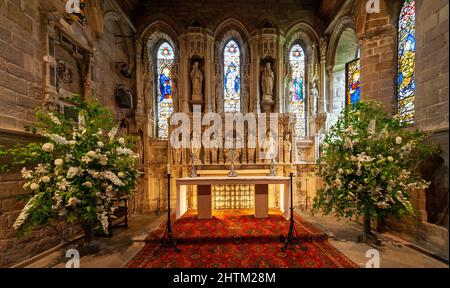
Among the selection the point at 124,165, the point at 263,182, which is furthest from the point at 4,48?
the point at 263,182

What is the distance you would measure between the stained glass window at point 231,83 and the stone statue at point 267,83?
0.90 metres

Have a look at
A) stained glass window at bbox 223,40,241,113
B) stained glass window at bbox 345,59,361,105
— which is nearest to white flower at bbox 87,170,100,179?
stained glass window at bbox 223,40,241,113

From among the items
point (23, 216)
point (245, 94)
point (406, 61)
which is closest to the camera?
point (23, 216)

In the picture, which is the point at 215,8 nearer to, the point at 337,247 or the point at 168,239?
the point at 168,239

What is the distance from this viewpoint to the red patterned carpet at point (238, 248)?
3.11 m

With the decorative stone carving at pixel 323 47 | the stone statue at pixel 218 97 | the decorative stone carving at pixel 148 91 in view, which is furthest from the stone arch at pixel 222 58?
the decorative stone carving at pixel 323 47

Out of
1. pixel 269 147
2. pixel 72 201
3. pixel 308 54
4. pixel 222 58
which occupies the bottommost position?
pixel 72 201

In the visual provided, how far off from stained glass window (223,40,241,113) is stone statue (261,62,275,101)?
2.96ft

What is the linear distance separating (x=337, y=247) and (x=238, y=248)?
70.6 inches

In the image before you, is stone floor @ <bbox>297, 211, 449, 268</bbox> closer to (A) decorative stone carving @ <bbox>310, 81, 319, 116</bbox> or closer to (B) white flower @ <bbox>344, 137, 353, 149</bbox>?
(B) white flower @ <bbox>344, 137, 353, 149</bbox>

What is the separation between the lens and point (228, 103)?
7.29 m

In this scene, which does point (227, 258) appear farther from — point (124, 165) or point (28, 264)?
point (28, 264)

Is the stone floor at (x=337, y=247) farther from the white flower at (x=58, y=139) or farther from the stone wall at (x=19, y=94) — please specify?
the white flower at (x=58, y=139)

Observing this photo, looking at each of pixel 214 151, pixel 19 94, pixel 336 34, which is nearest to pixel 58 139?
pixel 19 94
